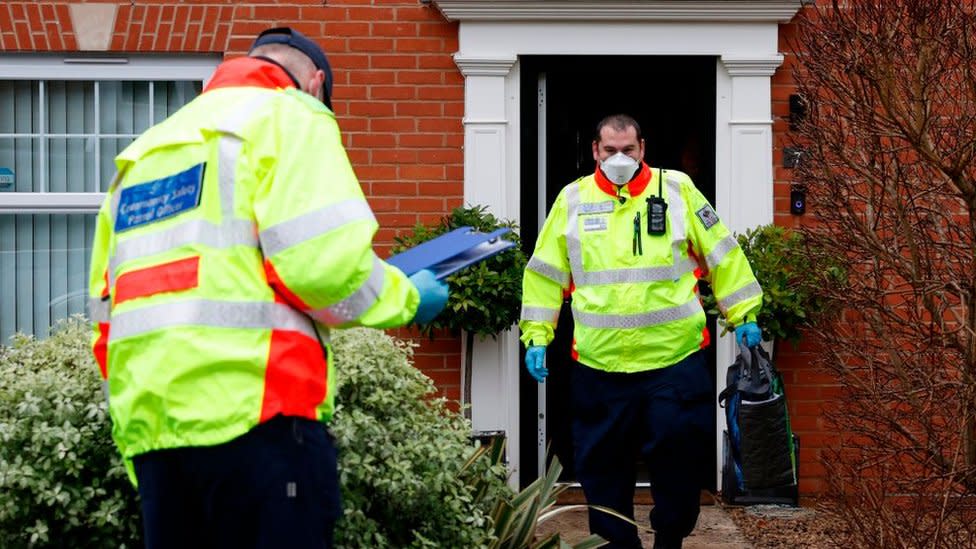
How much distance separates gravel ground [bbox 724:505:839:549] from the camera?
676 centimetres

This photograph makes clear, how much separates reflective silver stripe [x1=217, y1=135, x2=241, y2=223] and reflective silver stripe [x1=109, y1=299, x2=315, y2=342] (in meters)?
0.19

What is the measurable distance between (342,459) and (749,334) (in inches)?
84.2

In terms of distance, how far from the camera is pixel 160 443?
10.1 feet

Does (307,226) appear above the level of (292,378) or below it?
above

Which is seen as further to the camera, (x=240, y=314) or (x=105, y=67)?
(x=105, y=67)

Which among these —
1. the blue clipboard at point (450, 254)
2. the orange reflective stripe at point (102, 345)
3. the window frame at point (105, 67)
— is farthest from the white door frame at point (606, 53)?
the orange reflective stripe at point (102, 345)

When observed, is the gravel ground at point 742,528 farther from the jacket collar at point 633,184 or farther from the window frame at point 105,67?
the window frame at point 105,67

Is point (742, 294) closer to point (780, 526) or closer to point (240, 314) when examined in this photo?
point (780, 526)

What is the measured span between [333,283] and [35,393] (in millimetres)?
1799

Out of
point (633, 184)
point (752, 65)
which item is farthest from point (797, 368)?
point (633, 184)

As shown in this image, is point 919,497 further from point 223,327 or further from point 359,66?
point 359,66

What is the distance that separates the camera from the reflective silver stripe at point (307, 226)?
3.02m

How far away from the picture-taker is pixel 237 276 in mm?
3080

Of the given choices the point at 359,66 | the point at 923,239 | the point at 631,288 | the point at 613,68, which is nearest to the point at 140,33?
the point at 359,66
